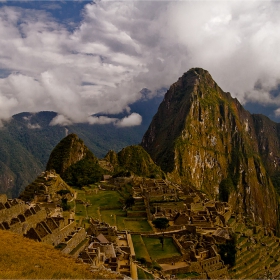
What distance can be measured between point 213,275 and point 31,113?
161 m

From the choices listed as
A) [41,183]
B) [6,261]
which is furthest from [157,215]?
[6,261]

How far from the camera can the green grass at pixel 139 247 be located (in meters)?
31.7

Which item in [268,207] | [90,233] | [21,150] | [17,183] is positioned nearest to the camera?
[90,233]

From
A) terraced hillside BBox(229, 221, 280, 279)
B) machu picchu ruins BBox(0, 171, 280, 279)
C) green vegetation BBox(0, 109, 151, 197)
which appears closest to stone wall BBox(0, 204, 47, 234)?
machu picchu ruins BBox(0, 171, 280, 279)

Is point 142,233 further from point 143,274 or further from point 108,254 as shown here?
point 108,254

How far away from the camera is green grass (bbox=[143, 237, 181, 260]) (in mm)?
33531

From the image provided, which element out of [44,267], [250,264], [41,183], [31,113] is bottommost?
[250,264]

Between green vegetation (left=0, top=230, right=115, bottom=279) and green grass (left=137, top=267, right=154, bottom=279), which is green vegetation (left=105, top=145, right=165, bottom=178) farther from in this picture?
green vegetation (left=0, top=230, right=115, bottom=279)

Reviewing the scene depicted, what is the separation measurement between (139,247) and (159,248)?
91.9 inches

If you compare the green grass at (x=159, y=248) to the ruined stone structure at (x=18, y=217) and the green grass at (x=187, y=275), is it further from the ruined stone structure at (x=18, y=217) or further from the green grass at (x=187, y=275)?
the ruined stone structure at (x=18, y=217)

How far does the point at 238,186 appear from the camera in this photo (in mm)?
182750

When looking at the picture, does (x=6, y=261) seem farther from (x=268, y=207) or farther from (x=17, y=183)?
(x=268, y=207)

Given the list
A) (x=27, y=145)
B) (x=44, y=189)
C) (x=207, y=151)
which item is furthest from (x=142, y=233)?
(x=207, y=151)

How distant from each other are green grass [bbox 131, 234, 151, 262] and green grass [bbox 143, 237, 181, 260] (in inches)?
23.0
